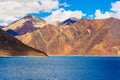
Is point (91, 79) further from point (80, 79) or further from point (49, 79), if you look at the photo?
point (49, 79)

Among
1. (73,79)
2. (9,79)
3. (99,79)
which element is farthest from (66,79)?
(9,79)

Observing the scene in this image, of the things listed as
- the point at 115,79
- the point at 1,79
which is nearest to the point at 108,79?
the point at 115,79

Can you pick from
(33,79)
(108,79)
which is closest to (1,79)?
(33,79)

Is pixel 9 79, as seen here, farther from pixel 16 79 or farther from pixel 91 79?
pixel 91 79

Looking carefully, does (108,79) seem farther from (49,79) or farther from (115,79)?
(49,79)

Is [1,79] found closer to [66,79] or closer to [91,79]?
[66,79]

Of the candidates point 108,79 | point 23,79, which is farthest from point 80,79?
point 23,79
